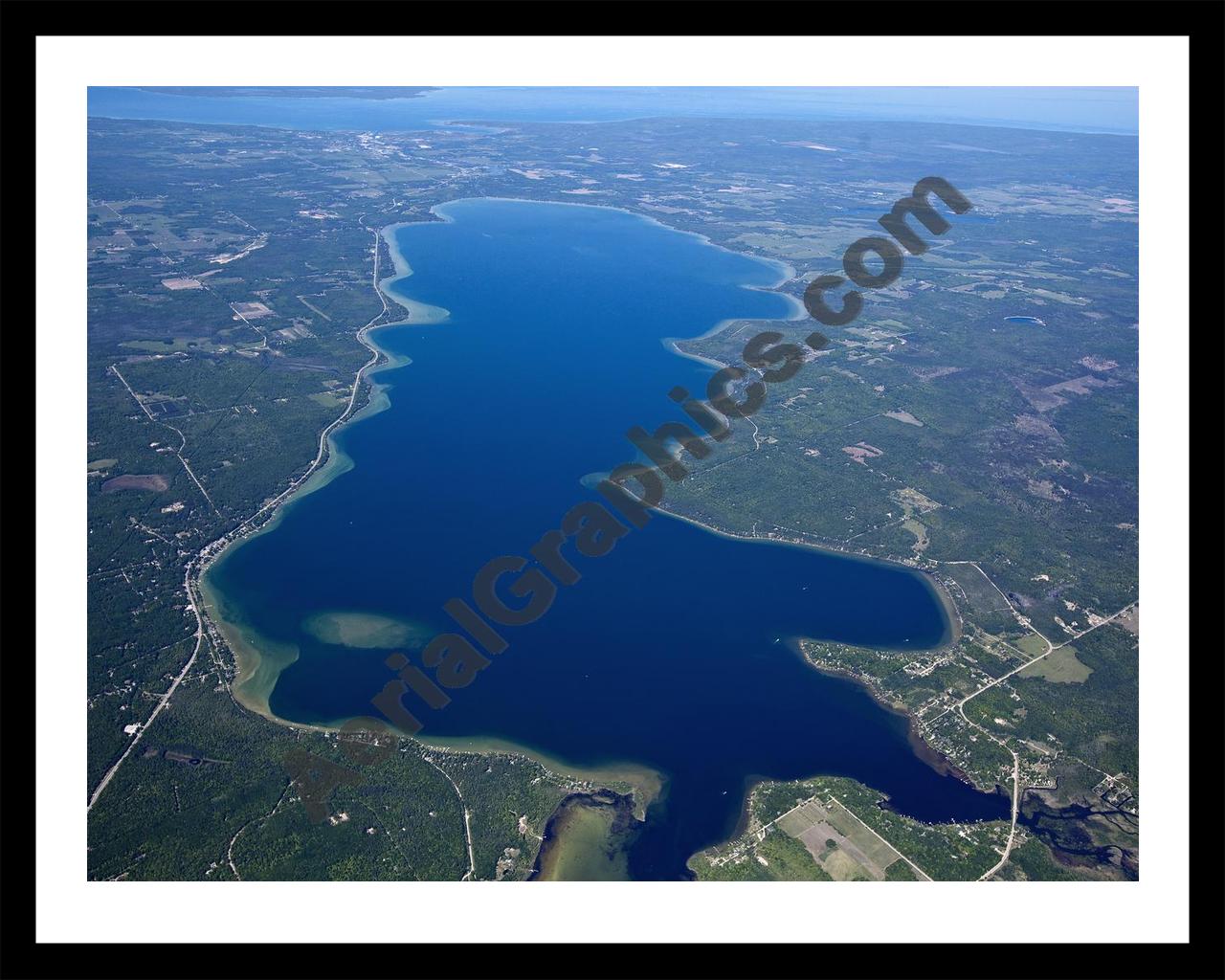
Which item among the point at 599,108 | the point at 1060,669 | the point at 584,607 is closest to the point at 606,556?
the point at 584,607

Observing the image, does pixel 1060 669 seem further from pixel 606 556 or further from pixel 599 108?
pixel 599 108

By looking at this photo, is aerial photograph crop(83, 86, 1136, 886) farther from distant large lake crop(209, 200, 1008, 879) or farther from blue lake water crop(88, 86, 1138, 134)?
blue lake water crop(88, 86, 1138, 134)

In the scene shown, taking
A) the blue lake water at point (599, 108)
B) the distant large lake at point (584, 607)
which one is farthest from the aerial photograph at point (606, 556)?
the blue lake water at point (599, 108)

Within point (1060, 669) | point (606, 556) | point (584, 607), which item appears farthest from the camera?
point (606, 556)

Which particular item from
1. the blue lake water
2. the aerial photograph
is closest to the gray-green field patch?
the aerial photograph

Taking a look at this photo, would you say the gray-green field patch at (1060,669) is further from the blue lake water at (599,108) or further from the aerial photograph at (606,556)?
the blue lake water at (599,108)

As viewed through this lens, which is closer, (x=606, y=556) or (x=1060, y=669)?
(x=1060, y=669)
